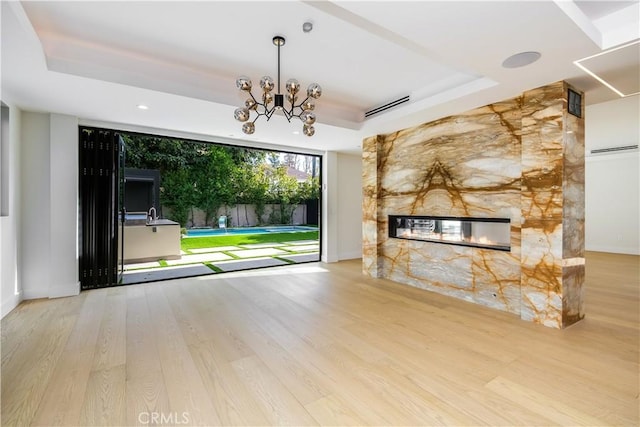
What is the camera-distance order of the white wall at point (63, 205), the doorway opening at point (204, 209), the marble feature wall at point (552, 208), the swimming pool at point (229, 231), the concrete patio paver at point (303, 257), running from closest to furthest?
the marble feature wall at point (552, 208)
the white wall at point (63, 205)
the doorway opening at point (204, 209)
the concrete patio paver at point (303, 257)
the swimming pool at point (229, 231)

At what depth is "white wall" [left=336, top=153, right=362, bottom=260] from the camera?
686cm

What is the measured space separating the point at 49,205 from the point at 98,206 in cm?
55

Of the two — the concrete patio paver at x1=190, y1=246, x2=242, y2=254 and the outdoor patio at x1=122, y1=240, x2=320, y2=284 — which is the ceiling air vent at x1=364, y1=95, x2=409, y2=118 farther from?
the concrete patio paver at x1=190, y1=246, x2=242, y2=254

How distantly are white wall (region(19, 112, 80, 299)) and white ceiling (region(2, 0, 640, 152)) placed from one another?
0.36 metres

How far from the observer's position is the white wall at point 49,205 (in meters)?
3.77

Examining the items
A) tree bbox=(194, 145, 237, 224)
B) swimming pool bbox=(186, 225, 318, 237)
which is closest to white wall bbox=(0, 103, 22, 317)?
swimming pool bbox=(186, 225, 318, 237)

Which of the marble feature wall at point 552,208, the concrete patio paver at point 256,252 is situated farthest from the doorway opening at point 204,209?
the marble feature wall at point 552,208

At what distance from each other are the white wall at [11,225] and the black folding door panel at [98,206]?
0.66m

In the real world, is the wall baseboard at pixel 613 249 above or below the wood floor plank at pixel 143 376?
above

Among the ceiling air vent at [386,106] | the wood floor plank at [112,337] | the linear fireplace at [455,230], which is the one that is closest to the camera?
the wood floor plank at [112,337]

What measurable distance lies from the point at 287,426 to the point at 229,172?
12.9 m

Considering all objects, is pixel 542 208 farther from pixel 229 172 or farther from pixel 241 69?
pixel 229 172

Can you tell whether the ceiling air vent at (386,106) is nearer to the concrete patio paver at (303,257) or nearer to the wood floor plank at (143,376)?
the concrete patio paver at (303,257)

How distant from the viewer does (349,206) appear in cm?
703
